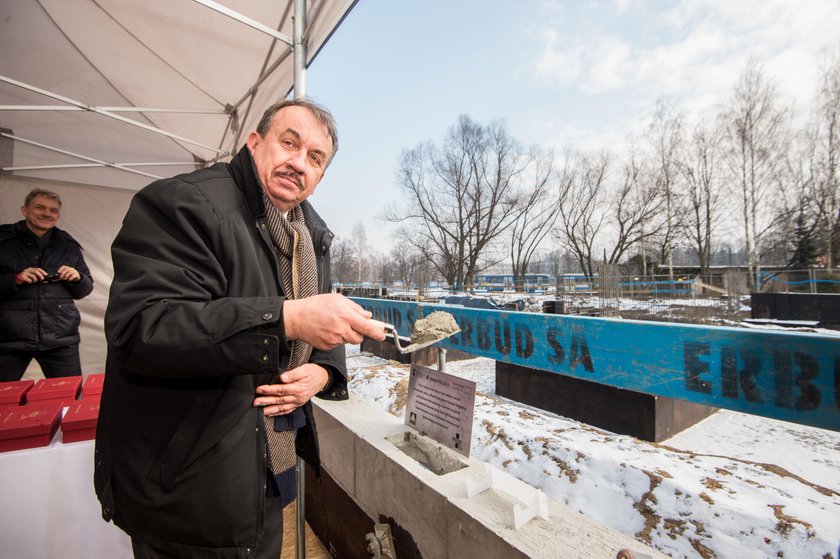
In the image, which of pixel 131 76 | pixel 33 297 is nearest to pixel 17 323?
pixel 33 297

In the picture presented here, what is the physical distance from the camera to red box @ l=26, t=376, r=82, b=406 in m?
2.19

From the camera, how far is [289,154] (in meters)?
1.27

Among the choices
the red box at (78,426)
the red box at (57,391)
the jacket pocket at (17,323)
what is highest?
the jacket pocket at (17,323)

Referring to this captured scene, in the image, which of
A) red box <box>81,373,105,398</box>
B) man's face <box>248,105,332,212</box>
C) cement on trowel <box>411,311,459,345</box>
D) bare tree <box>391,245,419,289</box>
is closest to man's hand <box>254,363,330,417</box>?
cement on trowel <box>411,311,459,345</box>

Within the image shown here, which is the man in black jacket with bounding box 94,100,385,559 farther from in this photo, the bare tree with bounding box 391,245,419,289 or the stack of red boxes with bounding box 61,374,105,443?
the bare tree with bounding box 391,245,419,289

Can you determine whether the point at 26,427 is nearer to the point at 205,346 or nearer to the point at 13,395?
the point at 13,395

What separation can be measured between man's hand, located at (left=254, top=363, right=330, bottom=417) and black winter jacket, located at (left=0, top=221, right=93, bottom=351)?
9.55 ft

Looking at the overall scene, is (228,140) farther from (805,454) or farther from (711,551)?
(805,454)

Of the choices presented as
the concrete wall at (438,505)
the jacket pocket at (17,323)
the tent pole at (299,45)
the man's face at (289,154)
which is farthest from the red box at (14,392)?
the tent pole at (299,45)

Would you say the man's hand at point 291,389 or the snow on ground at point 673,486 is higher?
the man's hand at point 291,389

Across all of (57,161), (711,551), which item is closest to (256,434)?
(711,551)

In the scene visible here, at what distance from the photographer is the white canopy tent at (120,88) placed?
3.50 m

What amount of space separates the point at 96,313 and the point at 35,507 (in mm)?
5165

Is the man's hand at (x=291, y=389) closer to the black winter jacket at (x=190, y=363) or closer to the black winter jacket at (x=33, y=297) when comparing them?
the black winter jacket at (x=190, y=363)
